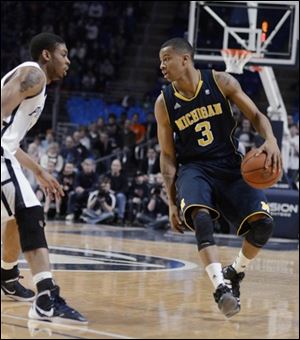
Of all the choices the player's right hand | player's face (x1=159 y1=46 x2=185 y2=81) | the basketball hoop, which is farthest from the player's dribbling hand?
the basketball hoop

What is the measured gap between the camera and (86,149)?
57.8 feet

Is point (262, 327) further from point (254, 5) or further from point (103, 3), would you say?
point (103, 3)

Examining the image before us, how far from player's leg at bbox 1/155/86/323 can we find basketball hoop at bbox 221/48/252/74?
8617 millimetres

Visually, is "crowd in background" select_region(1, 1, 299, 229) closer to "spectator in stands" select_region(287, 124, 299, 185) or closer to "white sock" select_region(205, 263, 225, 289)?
"spectator in stands" select_region(287, 124, 299, 185)

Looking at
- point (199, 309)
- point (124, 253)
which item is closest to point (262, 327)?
point (199, 309)

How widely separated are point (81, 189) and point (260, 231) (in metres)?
10.4

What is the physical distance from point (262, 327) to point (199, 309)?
74 cm

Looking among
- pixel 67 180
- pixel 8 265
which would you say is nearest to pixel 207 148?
pixel 8 265

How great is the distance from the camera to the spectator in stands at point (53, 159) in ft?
54.9

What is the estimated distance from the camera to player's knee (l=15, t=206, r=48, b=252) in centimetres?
519

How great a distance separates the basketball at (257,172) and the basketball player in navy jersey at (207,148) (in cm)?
17

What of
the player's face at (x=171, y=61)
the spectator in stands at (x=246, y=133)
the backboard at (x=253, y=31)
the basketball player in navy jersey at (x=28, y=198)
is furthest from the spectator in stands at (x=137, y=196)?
the basketball player in navy jersey at (x=28, y=198)

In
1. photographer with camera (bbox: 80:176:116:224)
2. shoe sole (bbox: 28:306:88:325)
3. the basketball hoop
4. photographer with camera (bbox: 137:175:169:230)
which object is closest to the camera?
shoe sole (bbox: 28:306:88:325)

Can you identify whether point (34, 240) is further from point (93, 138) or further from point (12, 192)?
point (93, 138)
